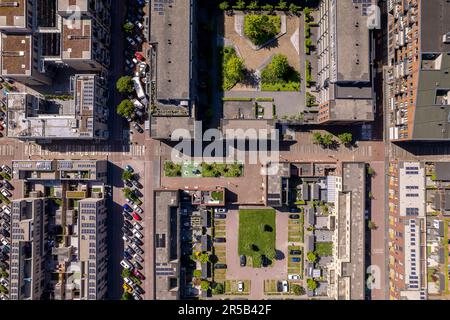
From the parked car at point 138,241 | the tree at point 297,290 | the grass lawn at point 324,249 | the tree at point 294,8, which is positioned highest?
the tree at point 294,8

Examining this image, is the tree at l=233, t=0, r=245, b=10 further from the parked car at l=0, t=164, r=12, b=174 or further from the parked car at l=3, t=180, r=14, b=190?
the parked car at l=3, t=180, r=14, b=190

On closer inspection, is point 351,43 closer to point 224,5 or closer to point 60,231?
point 224,5

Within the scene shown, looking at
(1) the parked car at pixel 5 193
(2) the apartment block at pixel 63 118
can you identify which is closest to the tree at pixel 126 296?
(1) the parked car at pixel 5 193

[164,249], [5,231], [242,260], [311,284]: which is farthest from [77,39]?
[311,284]

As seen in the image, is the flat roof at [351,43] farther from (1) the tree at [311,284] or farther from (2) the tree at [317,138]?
(1) the tree at [311,284]

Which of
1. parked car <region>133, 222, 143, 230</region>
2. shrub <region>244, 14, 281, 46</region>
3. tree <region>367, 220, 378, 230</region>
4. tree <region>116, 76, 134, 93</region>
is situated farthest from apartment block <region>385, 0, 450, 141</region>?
parked car <region>133, 222, 143, 230</region>
